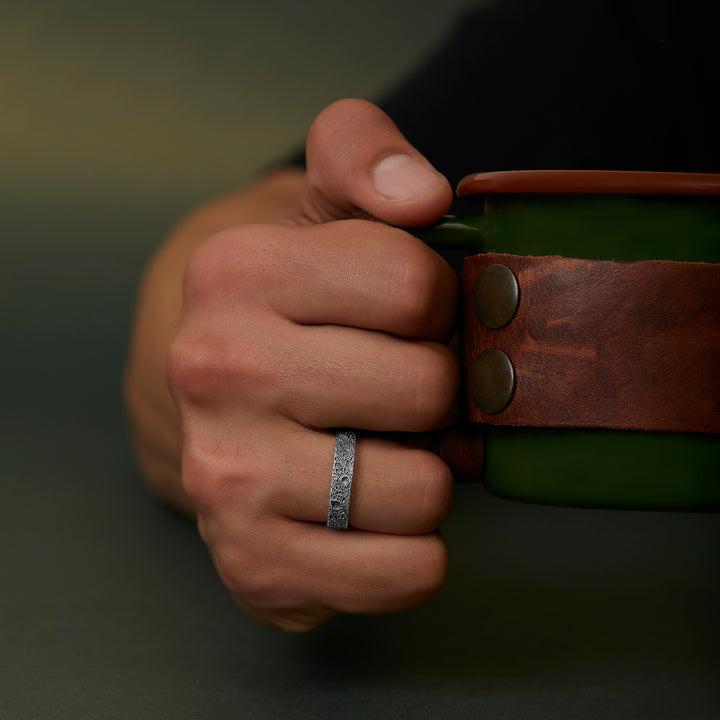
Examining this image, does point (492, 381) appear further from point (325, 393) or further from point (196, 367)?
point (196, 367)

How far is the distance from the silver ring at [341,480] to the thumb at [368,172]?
175 mm

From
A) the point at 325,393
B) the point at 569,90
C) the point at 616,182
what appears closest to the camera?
the point at 616,182

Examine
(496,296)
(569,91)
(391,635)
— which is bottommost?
(391,635)

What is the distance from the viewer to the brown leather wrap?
54 cm

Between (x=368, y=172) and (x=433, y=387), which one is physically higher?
(x=368, y=172)

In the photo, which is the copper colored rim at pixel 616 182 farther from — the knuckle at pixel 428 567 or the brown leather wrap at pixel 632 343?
the knuckle at pixel 428 567

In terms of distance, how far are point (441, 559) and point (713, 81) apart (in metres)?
1.23

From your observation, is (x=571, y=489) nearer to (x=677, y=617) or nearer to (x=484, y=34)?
(x=677, y=617)

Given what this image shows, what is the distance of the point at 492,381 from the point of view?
0.58m

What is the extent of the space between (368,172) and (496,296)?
0.64 feet

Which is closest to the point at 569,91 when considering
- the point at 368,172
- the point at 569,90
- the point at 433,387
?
the point at 569,90

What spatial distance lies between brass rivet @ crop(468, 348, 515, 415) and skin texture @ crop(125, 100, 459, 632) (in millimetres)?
40

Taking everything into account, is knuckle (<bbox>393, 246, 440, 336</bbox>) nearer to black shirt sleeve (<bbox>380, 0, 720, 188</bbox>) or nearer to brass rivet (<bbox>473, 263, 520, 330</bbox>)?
brass rivet (<bbox>473, 263, 520, 330</bbox>)

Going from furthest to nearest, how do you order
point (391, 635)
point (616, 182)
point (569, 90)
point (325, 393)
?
point (569, 90) → point (391, 635) → point (325, 393) → point (616, 182)
